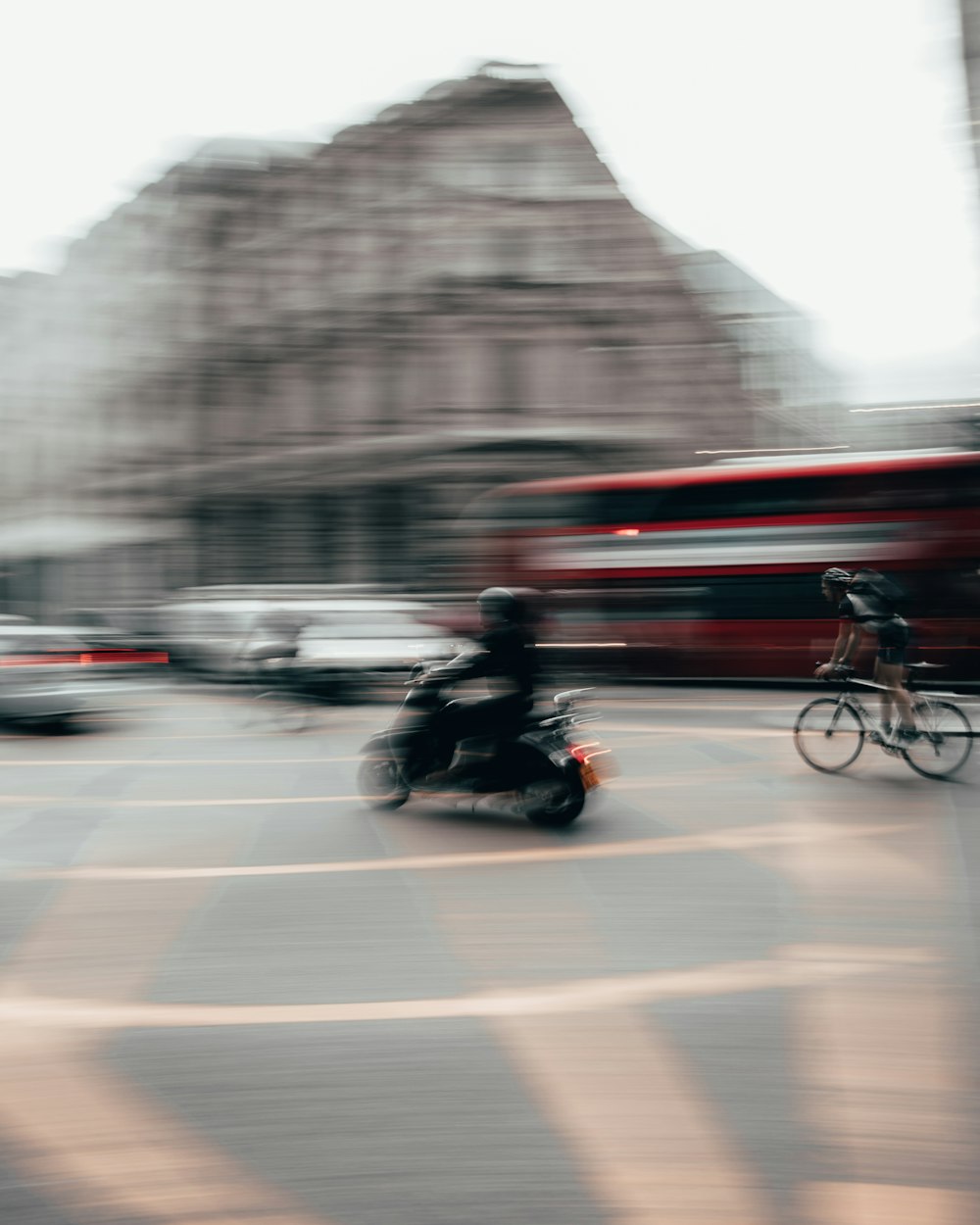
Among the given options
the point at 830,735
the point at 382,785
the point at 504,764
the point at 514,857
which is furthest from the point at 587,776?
the point at 830,735

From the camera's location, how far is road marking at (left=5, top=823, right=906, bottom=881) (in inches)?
239

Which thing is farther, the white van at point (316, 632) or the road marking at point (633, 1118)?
the white van at point (316, 632)

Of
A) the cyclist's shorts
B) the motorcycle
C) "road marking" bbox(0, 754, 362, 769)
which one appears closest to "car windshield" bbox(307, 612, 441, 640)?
"road marking" bbox(0, 754, 362, 769)

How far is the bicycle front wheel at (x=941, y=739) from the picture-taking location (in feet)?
29.1

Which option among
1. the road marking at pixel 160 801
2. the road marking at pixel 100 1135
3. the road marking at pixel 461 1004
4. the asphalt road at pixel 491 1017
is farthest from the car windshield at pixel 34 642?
the road marking at pixel 461 1004

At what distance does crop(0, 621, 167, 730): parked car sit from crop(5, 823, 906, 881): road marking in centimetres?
671

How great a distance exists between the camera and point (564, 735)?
7438 millimetres

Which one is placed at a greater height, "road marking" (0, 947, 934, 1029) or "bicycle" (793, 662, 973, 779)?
"road marking" (0, 947, 934, 1029)

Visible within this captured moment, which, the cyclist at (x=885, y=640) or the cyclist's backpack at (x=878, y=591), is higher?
the cyclist's backpack at (x=878, y=591)

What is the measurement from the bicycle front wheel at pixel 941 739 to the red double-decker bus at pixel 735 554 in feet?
18.7

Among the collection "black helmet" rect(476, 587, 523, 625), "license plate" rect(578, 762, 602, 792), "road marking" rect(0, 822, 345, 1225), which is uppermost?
"black helmet" rect(476, 587, 523, 625)

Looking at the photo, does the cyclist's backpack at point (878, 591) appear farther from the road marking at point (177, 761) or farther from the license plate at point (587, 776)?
the road marking at point (177, 761)

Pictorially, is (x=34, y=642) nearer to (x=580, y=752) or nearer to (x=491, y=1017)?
(x=580, y=752)

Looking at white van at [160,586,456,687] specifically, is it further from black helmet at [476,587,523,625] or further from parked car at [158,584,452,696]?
black helmet at [476,587,523,625]
